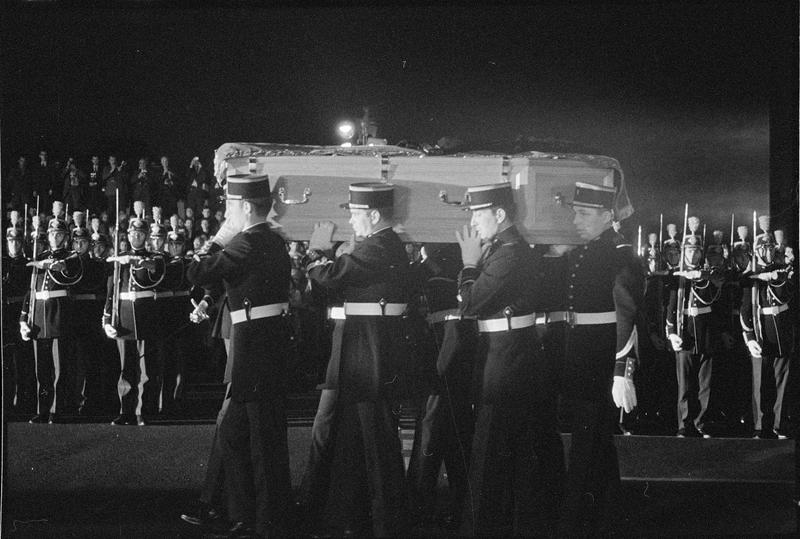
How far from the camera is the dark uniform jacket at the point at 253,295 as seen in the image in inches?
174

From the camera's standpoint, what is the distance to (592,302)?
455cm

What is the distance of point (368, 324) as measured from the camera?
4539 mm

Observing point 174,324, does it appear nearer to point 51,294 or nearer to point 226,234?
point 51,294

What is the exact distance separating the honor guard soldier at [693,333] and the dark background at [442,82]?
526 mm

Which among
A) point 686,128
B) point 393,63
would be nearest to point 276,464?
point 393,63

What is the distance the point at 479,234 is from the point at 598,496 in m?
1.42

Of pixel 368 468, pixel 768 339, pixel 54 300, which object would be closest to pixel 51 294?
pixel 54 300

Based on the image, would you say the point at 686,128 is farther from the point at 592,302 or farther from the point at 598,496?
the point at 598,496

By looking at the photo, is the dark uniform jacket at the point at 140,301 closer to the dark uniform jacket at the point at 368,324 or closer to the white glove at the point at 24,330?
the white glove at the point at 24,330

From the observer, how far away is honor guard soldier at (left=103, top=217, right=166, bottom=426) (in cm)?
605

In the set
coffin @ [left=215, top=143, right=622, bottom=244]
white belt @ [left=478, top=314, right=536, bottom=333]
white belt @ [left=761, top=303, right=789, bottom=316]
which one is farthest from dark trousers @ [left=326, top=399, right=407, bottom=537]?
white belt @ [left=761, top=303, right=789, bottom=316]

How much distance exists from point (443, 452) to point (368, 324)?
0.81 meters

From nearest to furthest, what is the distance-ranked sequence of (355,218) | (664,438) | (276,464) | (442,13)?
(276,464) < (355,218) < (442,13) < (664,438)

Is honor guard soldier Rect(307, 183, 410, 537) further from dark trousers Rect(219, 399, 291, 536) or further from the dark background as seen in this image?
the dark background
